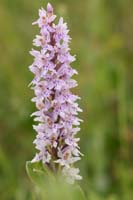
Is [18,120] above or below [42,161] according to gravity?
above

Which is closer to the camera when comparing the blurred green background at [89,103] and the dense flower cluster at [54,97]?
the dense flower cluster at [54,97]

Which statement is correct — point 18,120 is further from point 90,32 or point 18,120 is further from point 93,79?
point 90,32

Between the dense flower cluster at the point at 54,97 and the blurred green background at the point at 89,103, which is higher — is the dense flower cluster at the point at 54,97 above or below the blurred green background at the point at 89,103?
below

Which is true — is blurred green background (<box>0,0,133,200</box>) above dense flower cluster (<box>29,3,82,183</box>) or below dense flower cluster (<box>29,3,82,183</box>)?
above

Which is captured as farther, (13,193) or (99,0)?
(99,0)

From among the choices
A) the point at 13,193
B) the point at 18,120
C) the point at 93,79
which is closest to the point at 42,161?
the point at 13,193
